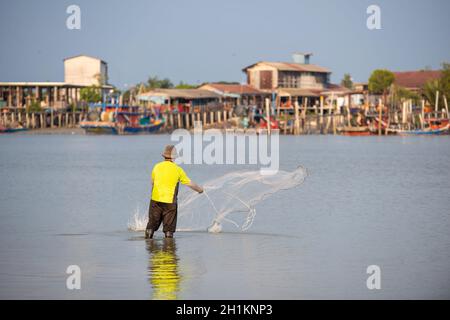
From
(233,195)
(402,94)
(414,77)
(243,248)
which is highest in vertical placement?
(414,77)

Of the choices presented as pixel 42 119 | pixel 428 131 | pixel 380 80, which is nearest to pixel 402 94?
pixel 380 80

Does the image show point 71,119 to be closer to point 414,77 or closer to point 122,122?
point 122,122

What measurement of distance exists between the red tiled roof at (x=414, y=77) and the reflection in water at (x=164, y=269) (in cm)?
10397

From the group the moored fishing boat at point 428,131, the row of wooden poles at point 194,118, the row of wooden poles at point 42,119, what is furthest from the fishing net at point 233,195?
the row of wooden poles at point 42,119

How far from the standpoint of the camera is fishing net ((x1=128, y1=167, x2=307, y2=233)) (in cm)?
1694

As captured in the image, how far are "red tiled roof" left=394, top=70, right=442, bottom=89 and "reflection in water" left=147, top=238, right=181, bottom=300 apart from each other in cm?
10397

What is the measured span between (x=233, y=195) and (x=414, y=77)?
351ft

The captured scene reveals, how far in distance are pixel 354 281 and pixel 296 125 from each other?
84.8m

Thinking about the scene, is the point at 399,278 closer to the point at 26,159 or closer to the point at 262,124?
the point at 26,159

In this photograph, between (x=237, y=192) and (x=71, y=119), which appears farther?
(x=71, y=119)

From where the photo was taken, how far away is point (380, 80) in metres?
115

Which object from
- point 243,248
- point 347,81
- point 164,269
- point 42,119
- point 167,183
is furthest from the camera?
point 347,81
